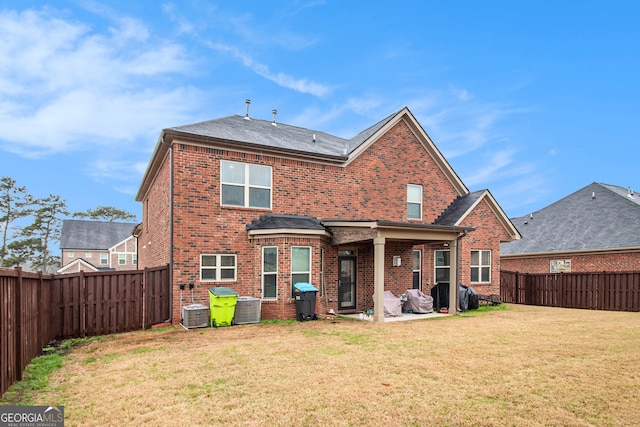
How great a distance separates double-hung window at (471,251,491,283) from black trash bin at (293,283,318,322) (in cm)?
856

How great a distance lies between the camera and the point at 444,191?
18.0m

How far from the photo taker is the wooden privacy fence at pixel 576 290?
16609 millimetres

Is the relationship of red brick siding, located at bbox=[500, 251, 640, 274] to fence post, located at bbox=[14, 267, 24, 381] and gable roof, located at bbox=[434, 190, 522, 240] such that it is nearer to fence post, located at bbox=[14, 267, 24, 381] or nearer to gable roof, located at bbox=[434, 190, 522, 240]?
gable roof, located at bbox=[434, 190, 522, 240]

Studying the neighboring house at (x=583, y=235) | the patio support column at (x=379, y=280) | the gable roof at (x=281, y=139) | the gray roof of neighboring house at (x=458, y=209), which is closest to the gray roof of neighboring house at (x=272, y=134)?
the gable roof at (x=281, y=139)

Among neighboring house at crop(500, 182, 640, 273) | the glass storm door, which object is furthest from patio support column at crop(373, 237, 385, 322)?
neighboring house at crop(500, 182, 640, 273)

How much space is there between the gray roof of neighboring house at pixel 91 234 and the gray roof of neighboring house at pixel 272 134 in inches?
1788

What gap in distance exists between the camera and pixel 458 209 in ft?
56.6

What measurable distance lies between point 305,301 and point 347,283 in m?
3.11

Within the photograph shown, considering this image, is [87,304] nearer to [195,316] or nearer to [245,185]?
[195,316]

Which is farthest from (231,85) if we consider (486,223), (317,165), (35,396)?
(35,396)

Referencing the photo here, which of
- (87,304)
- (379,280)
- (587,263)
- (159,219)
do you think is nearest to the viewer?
(87,304)

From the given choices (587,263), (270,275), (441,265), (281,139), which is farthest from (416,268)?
(587,263)

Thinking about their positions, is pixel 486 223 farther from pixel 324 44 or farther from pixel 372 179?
pixel 324 44

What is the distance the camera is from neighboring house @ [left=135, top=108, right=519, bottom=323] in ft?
41.2
